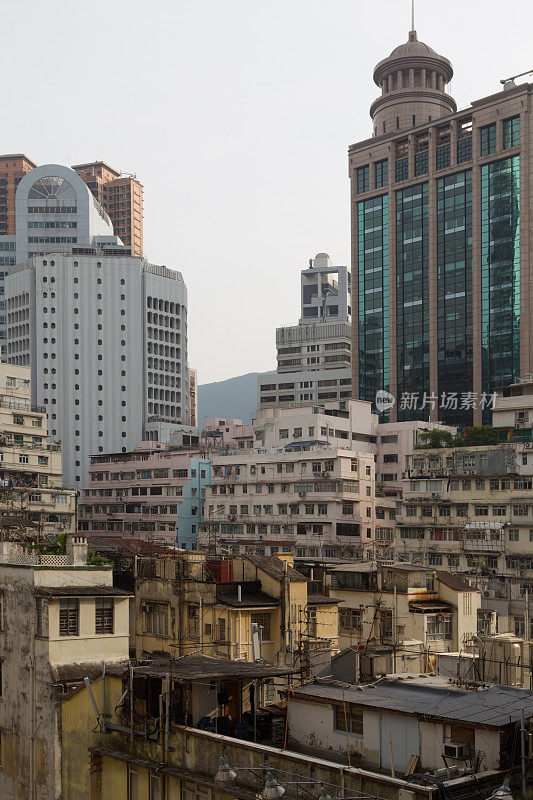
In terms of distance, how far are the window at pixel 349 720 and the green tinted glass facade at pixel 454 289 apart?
121 m

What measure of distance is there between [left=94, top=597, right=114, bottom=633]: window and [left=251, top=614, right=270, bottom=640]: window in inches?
396

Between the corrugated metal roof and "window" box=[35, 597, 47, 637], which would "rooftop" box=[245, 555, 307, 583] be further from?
the corrugated metal roof

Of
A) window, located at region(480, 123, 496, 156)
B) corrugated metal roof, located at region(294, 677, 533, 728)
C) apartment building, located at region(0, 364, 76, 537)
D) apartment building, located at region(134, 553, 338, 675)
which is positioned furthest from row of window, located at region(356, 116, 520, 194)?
corrugated metal roof, located at region(294, 677, 533, 728)

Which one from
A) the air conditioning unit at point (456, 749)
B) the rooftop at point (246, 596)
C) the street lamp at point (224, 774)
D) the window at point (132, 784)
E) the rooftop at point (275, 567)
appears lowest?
the window at point (132, 784)

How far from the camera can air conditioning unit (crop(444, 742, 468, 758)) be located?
24656 mm

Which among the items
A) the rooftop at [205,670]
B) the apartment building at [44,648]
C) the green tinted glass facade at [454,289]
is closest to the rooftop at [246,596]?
the apartment building at [44,648]

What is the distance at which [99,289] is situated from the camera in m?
172

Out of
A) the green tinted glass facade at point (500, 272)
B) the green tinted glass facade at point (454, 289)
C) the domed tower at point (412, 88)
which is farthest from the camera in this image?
the domed tower at point (412, 88)

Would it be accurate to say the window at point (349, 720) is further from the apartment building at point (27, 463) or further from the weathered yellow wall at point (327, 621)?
the apartment building at point (27, 463)

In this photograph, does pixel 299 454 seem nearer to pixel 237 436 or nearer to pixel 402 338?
pixel 237 436

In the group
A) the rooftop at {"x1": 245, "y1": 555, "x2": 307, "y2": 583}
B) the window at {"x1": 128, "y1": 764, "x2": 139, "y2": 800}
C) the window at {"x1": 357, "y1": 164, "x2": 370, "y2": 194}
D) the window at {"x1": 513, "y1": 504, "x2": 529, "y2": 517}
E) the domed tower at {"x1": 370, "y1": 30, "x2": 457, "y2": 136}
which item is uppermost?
the domed tower at {"x1": 370, "y1": 30, "x2": 457, "y2": 136}

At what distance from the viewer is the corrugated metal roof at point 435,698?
82.9 ft

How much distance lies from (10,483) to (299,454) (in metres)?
31.7

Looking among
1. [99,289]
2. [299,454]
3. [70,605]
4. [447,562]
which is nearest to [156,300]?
[99,289]
